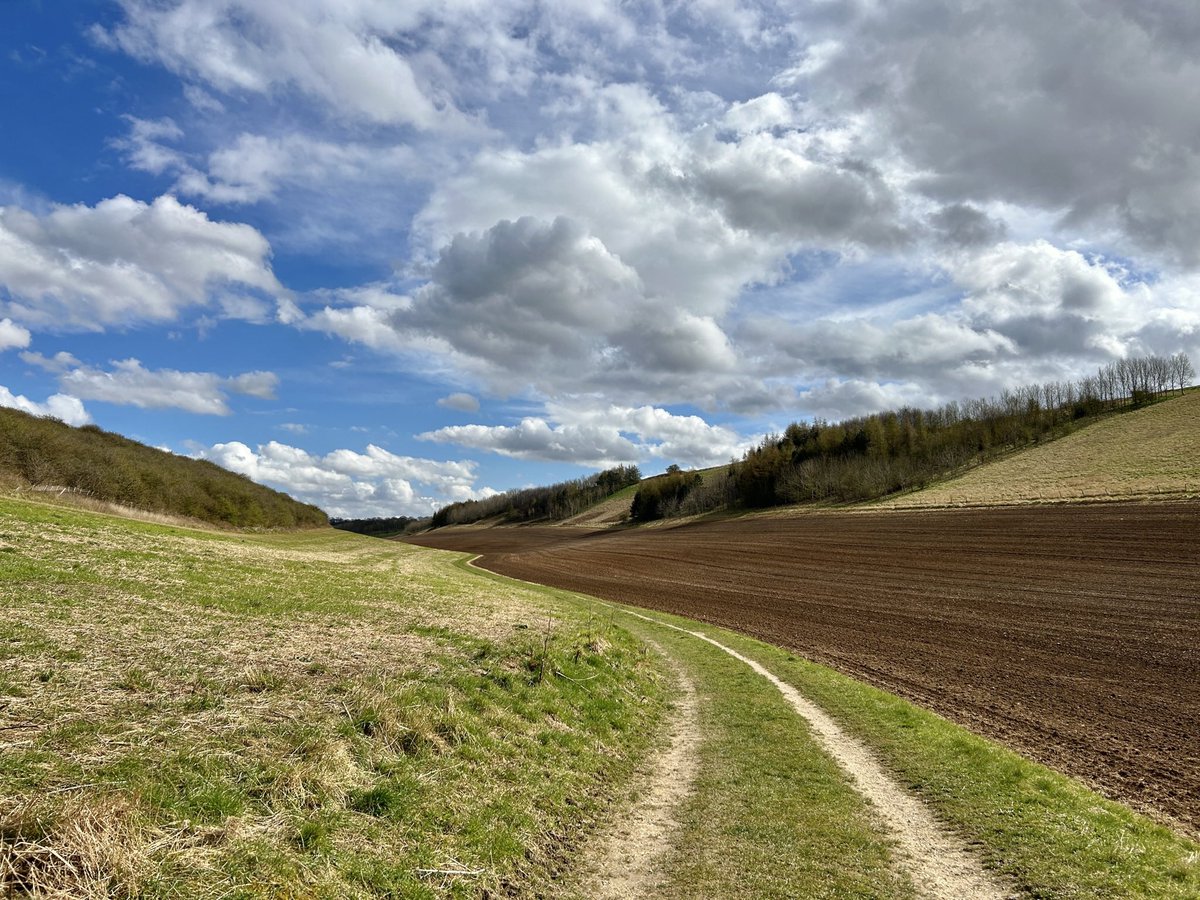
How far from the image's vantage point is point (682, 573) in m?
52.5

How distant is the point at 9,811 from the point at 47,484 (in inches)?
2290

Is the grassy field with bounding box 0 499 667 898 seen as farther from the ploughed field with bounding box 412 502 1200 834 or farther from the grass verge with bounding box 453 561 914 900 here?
the ploughed field with bounding box 412 502 1200 834

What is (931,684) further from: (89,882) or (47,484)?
(47,484)

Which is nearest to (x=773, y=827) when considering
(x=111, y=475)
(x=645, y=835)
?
(x=645, y=835)

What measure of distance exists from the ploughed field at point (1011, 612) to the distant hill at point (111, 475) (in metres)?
34.2

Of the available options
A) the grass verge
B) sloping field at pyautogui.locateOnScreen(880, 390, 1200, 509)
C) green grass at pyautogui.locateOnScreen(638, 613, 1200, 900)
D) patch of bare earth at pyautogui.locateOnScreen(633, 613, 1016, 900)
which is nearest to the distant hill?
the grass verge

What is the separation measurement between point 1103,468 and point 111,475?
97738 millimetres

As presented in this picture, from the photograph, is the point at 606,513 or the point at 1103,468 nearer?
the point at 1103,468

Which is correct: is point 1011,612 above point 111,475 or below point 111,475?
below

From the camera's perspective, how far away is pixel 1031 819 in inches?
340

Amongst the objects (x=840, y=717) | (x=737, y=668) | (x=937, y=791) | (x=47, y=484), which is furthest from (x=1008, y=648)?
(x=47, y=484)

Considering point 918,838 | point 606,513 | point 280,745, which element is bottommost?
point 918,838

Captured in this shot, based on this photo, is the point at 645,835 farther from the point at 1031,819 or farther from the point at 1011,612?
the point at 1011,612

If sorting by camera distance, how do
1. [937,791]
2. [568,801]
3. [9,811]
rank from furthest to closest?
[937,791]
[568,801]
[9,811]
